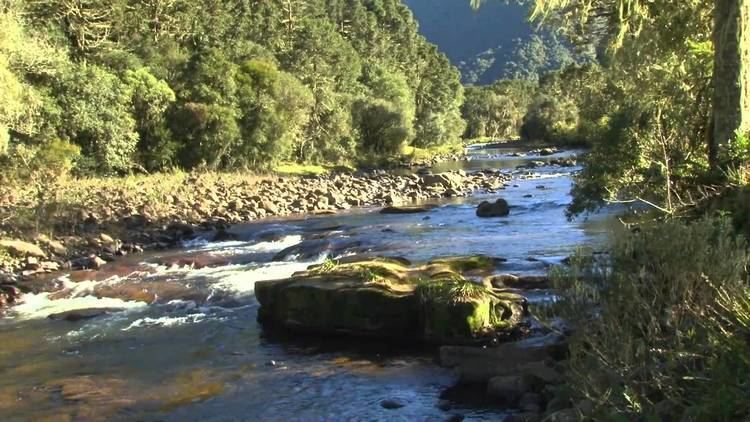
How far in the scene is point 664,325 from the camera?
5699mm

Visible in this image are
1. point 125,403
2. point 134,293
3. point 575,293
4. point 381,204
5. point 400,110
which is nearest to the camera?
point 575,293

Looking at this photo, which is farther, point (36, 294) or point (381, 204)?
point (381, 204)

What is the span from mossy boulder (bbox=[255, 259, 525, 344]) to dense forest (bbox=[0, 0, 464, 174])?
14.3 metres

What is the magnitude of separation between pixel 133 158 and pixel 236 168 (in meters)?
6.34

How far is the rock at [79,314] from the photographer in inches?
543

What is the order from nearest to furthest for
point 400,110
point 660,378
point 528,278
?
point 660,378, point 528,278, point 400,110

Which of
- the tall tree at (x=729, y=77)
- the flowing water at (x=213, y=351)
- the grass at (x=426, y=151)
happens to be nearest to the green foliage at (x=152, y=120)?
the flowing water at (x=213, y=351)

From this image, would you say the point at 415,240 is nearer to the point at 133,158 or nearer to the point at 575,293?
the point at 575,293

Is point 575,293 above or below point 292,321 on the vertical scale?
above

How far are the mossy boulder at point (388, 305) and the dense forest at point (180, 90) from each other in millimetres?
14274

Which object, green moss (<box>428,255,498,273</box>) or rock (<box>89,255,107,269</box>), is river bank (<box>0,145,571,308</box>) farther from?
green moss (<box>428,255,498,273</box>)

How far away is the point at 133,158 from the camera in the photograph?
118 feet

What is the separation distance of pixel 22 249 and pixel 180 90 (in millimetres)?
21028

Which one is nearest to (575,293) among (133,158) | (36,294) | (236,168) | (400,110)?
(36,294)
